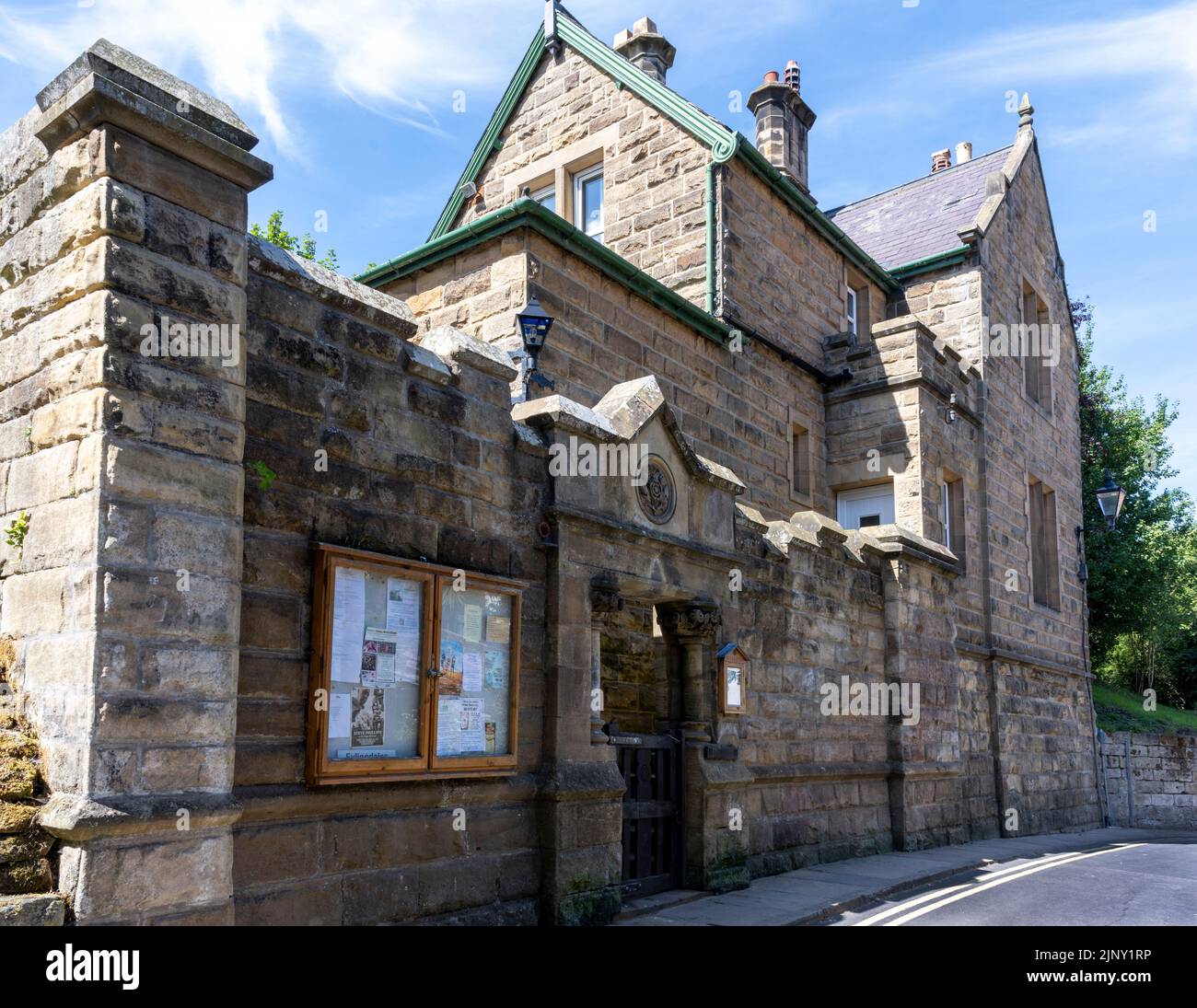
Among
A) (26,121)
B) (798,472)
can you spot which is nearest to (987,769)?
(798,472)

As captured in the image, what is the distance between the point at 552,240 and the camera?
10555 millimetres

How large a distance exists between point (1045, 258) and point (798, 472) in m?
10.6

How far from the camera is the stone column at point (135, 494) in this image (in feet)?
15.2

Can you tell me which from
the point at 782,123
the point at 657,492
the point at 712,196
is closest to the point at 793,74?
the point at 782,123

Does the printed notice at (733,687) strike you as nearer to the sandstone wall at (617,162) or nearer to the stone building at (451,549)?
the stone building at (451,549)

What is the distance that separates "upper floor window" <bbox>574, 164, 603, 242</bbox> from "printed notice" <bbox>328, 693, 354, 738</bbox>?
10605mm

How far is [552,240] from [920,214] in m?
13.0

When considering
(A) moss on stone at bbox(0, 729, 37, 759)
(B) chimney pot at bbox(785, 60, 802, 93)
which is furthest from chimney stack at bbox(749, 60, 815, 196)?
(A) moss on stone at bbox(0, 729, 37, 759)

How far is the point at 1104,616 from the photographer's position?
28.9 meters

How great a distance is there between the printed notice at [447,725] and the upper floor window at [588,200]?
10.0 metres

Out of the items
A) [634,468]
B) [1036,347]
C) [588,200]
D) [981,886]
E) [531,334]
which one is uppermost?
[588,200]

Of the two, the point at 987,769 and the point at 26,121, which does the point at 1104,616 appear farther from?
the point at 26,121

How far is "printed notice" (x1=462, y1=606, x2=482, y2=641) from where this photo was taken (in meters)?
6.82

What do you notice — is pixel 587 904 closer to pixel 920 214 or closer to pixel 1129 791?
pixel 920 214
